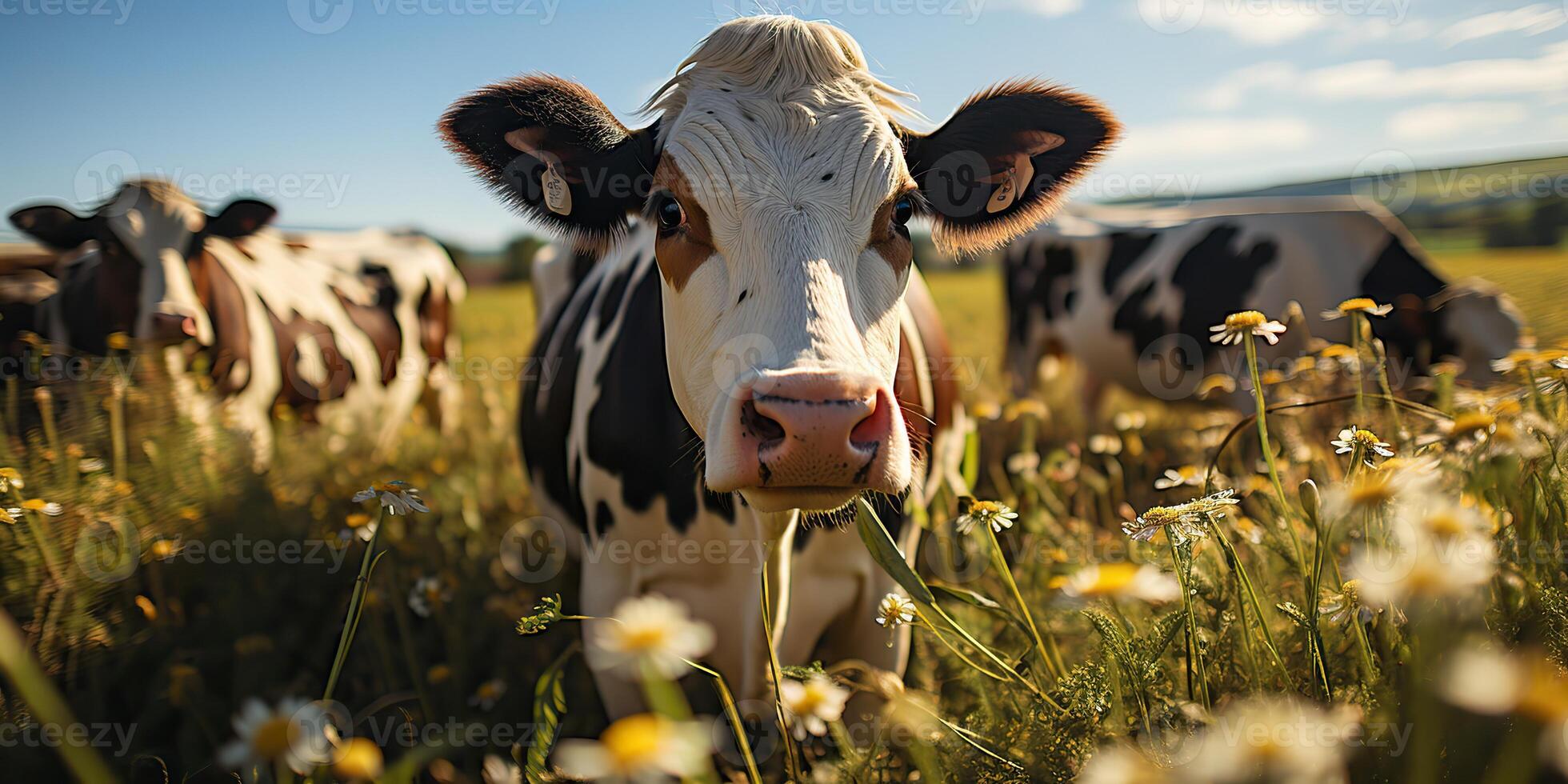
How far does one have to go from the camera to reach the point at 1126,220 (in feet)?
27.3

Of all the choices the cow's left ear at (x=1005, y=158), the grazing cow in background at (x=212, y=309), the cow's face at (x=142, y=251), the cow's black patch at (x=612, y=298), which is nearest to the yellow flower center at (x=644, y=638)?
the cow's left ear at (x=1005, y=158)

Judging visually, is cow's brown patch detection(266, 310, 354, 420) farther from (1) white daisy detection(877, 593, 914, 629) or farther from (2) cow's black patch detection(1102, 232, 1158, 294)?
(2) cow's black patch detection(1102, 232, 1158, 294)

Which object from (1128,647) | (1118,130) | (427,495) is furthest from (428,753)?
(427,495)

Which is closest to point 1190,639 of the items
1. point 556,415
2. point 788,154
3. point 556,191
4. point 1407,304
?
point 788,154

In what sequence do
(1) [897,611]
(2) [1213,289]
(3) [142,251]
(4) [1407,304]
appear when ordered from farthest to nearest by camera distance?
(2) [1213,289]
(4) [1407,304]
(3) [142,251]
(1) [897,611]

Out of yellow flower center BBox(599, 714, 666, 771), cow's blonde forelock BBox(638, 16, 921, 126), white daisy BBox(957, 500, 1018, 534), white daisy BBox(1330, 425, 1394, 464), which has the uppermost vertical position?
cow's blonde forelock BBox(638, 16, 921, 126)

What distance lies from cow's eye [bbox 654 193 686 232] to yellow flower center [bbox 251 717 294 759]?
1462 millimetres

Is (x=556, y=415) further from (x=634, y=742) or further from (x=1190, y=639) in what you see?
(x=634, y=742)

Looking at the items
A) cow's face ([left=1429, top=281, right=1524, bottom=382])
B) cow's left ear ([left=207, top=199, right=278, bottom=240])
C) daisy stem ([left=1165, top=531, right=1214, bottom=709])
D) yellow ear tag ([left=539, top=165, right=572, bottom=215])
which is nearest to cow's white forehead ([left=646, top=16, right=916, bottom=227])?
yellow ear tag ([left=539, top=165, right=572, bottom=215])

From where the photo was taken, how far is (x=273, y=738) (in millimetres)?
900

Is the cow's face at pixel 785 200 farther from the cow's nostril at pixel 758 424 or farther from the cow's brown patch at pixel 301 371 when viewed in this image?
the cow's brown patch at pixel 301 371

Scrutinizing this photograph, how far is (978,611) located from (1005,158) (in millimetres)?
1435

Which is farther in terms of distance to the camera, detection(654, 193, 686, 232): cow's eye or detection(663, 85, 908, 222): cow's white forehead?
detection(654, 193, 686, 232): cow's eye

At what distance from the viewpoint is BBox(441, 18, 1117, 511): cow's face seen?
5.28 ft
